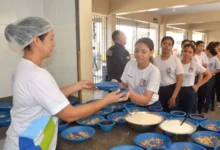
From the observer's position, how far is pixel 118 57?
265 cm

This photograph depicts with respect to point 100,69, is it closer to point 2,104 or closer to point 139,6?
point 139,6

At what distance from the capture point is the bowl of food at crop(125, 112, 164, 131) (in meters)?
1.12

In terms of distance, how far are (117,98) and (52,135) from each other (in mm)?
376

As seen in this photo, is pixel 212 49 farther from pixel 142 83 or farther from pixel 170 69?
pixel 142 83

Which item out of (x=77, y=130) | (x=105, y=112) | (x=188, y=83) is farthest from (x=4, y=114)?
(x=188, y=83)

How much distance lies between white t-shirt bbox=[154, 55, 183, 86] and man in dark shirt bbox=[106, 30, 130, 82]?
66cm

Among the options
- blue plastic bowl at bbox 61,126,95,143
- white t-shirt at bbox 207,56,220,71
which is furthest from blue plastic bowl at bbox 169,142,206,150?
white t-shirt at bbox 207,56,220,71

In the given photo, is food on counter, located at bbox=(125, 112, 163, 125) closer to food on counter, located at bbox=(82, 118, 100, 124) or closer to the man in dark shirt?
food on counter, located at bbox=(82, 118, 100, 124)

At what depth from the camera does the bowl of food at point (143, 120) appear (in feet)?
3.69

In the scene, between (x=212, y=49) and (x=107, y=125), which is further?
(x=212, y=49)

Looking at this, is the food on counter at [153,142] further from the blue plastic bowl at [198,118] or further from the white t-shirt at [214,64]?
the white t-shirt at [214,64]

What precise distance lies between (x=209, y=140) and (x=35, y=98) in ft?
2.97

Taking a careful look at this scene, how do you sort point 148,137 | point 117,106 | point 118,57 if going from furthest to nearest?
1. point 118,57
2. point 117,106
3. point 148,137

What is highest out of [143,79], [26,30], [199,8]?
[199,8]
